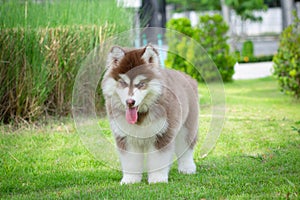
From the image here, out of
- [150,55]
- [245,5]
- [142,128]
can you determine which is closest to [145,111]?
[142,128]

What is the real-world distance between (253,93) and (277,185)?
24.8 ft

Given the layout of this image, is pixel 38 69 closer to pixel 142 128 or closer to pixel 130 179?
pixel 130 179

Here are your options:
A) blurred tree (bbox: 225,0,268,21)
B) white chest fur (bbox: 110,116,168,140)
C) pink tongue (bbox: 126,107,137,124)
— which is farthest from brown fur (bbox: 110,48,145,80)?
blurred tree (bbox: 225,0,268,21)

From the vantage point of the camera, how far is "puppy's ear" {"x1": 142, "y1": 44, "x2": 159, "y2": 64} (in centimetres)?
456

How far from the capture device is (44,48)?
7938mm

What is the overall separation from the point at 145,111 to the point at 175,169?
1.21m

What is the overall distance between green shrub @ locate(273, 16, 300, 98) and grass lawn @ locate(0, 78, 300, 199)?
1202 mm

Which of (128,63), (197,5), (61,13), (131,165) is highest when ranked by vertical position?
(197,5)

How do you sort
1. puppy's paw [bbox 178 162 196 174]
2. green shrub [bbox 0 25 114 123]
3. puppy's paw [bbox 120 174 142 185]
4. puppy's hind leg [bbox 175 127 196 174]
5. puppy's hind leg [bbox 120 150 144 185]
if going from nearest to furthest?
puppy's hind leg [bbox 120 150 144 185] → puppy's paw [bbox 120 174 142 185] → puppy's hind leg [bbox 175 127 196 174] → puppy's paw [bbox 178 162 196 174] → green shrub [bbox 0 25 114 123]

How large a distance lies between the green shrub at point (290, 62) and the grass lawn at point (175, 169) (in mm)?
1202

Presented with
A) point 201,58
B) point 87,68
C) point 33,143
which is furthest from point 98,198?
point 87,68

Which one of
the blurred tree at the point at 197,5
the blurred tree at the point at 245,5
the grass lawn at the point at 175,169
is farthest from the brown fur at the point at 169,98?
the blurred tree at the point at 197,5

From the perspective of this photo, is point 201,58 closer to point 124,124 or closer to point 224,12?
point 124,124

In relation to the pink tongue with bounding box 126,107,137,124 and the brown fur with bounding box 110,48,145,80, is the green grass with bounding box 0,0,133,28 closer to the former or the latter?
the brown fur with bounding box 110,48,145,80
